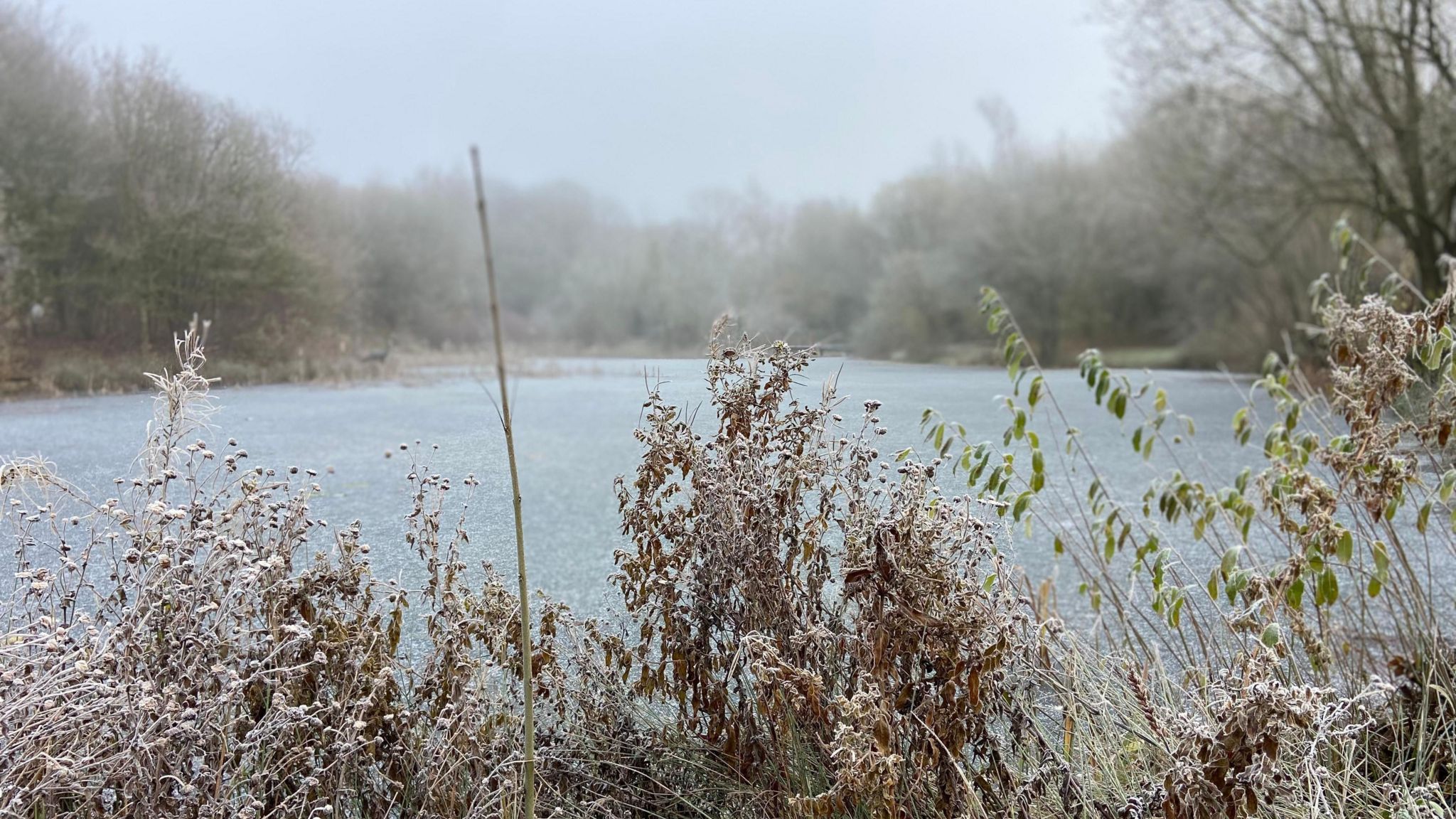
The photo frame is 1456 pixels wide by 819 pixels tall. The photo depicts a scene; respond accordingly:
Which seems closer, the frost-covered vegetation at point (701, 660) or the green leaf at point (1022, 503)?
the frost-covered vegetation at point (701, 660)

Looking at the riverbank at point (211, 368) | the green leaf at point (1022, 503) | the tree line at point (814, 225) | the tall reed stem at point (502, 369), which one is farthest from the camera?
the tree line at point (814, 225)

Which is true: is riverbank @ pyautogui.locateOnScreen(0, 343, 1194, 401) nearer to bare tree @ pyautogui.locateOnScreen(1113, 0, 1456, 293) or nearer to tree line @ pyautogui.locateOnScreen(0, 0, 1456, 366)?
tree line @ pyautogui.locateOnScreen(0, 0, 1456, 366)

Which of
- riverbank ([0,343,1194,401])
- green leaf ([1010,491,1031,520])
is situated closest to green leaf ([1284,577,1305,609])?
green leaf ([1010,491,1031,520])

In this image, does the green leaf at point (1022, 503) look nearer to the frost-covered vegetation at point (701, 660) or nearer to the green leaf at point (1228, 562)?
Answer: the frost-covered vegetation at point (701, 660)

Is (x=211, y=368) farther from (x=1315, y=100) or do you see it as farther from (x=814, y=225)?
(x=814, y=225)

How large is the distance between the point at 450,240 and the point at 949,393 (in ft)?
16.7

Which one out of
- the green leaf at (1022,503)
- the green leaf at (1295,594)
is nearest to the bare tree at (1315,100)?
the green leaf at (1295,594)

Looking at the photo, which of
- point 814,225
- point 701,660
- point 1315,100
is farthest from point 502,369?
point 814,225

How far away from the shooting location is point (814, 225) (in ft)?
51.5

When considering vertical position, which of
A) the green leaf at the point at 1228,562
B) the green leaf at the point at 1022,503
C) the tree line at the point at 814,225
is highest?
the tree line at the point at 814,225

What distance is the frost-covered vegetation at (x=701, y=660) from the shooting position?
1081 millimetres

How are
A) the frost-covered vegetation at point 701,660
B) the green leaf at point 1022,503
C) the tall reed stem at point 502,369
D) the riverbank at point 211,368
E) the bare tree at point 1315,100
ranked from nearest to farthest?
the tall reed stem at point 502,369 < the frost-covered vegetation at point 701,660 < the green leaf at point 1022,503 < the riverbank at point 211,368 < the bare tree at point 1315,100

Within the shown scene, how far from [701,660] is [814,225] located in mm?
14874

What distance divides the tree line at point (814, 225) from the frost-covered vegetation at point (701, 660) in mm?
403
